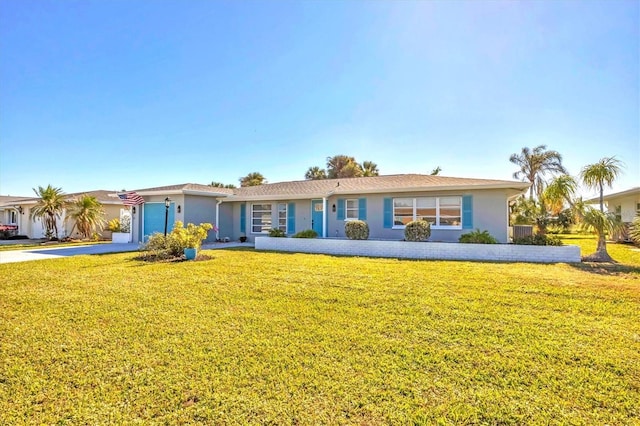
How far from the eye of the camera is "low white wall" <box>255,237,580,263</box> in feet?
34.4

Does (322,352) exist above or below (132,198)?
below

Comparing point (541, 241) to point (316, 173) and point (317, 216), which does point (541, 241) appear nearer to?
point (317, 216)

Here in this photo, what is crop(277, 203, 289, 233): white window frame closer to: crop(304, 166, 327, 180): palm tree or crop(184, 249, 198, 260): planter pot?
crop(184, 249, 198, 260): planter pot

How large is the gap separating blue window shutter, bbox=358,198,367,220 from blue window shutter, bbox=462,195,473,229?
456 cm

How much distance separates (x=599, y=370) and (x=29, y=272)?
13082mm

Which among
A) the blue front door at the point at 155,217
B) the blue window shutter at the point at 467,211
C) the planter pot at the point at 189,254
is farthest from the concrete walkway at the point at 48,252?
the blue window shutter at the point at 467,211

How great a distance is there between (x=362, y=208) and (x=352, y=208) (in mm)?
594

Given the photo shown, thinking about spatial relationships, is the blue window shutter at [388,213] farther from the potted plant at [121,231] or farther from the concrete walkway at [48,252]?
the potted plant at [121,231]

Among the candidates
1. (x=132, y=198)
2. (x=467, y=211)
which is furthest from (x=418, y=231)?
(x=132, y=198)

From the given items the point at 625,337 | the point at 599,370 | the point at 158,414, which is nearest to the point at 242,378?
the point at 158,414

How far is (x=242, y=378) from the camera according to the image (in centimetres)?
327

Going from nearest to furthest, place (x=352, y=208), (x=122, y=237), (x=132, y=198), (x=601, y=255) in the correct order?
1. (x=601, y=255)
2. (x=352, y=208)
3. (x=132, y=198)
4. (x=122, y=237)

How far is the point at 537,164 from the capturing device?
29.2 m

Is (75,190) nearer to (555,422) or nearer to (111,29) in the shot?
(111,29)
